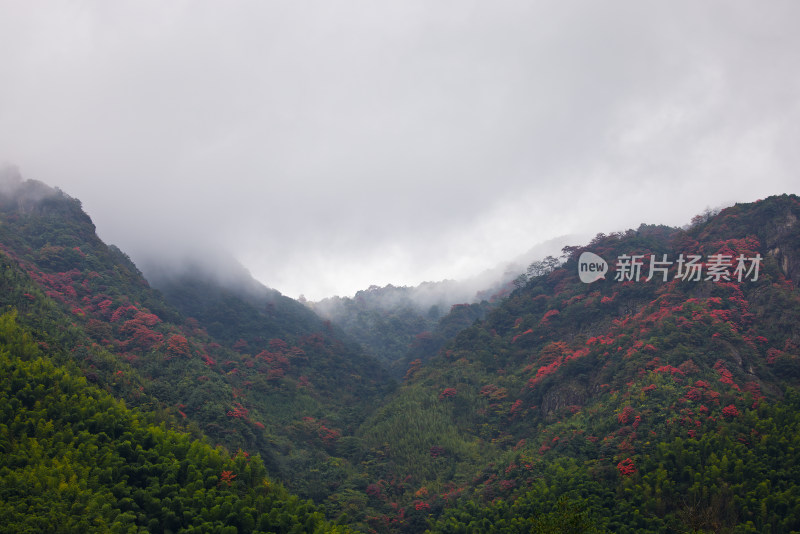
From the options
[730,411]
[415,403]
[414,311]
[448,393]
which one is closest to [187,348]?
[415,403]

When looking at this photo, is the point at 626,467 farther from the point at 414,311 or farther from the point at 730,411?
the point at 414,311

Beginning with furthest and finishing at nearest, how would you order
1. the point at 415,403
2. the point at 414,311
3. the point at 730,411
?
the point at 414,311, the point at 415,403, the point at 730,411

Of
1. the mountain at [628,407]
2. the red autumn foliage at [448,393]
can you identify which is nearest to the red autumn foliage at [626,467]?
the mountain at [628,407]

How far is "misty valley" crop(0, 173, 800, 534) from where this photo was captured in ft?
68.0

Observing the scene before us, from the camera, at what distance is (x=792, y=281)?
34.5m

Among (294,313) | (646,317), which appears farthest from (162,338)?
(646,317)

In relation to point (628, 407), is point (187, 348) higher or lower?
higher

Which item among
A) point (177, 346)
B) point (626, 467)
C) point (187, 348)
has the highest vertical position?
point (177, 346)

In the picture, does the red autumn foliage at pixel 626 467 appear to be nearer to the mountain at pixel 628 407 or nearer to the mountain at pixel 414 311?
the mountain at pixel 628 407

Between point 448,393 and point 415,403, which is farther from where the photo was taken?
point 448,393

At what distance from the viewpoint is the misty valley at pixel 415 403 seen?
20.7 m

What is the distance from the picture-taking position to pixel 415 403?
41844 mm

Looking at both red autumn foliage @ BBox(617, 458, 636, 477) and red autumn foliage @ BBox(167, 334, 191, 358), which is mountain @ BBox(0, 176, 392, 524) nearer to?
red autumn foliage @ BBox(167, 334, 191, 358)

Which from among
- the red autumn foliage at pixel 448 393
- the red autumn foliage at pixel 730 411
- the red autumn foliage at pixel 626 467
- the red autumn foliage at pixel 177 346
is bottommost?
the red autumn foliage at pixel 626 467
